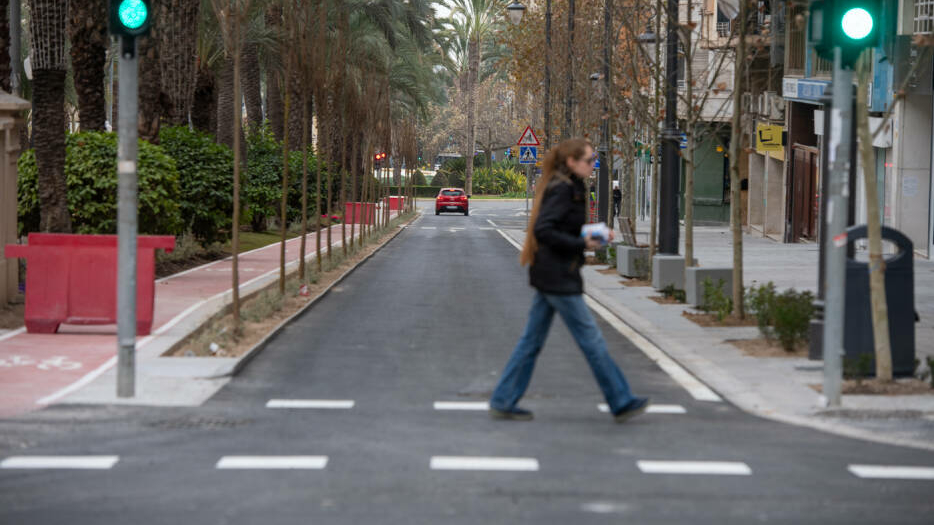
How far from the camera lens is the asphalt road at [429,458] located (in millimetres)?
6477

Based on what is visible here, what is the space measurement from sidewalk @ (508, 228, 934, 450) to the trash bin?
483 mm

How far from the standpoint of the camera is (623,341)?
1428 cm

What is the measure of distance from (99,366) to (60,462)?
423 cm

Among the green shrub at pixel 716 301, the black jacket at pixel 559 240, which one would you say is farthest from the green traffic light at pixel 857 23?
the green shrub at pixel 716 301

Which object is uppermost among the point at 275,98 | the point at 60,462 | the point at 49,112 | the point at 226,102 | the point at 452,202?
the point at 275,98

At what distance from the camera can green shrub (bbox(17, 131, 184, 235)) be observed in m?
21.7

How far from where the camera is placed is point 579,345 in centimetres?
895

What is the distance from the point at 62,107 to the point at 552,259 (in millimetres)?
13191

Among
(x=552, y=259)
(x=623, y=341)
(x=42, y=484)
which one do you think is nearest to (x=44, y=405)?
(x=42, y=484)

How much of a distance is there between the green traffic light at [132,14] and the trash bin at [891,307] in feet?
19.0

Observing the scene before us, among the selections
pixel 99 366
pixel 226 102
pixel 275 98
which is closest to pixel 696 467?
pixel 99 366

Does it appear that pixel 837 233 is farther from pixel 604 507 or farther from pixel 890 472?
pixel 604 507

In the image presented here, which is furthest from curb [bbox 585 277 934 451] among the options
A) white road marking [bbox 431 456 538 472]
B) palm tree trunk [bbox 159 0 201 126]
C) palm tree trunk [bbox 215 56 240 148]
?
palm tree trunk [bbox 215 56 240 148]

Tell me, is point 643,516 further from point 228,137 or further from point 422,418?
point 228,137
